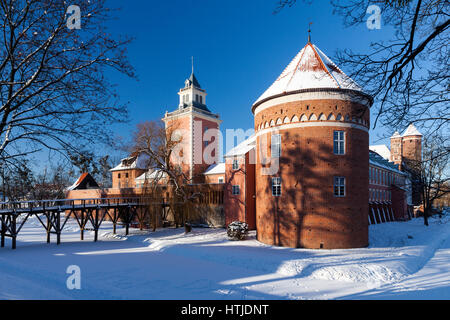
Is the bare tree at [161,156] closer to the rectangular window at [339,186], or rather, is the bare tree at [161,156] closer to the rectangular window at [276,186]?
the rectangular window at [276,186]

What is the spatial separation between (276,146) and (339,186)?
459 centimetres

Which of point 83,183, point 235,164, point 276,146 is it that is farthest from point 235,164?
point 83,183

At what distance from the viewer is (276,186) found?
19.1 metres

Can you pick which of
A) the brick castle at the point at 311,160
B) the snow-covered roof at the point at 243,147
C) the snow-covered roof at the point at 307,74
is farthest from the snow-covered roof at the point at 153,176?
the snow-covered roof at the point at 307,74

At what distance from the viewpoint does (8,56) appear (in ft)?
17.0

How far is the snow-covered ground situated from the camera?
1034cm

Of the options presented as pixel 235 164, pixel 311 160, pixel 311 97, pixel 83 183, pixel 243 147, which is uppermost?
pixel 311 97

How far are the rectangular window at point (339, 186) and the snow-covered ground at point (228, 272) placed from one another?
3320 mm

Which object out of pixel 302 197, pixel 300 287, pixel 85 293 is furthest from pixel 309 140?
pixel 85 293

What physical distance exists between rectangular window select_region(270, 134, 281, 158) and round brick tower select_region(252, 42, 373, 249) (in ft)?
0.21

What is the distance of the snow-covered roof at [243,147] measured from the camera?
87.6 feet

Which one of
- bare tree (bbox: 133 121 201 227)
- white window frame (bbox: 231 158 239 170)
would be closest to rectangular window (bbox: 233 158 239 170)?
white window frame (bbox: 231 158 239 170)

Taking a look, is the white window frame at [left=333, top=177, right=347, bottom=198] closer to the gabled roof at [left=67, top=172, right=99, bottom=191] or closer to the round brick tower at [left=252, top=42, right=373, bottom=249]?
the round brick tower at [left=252, top=42, right=373, bottom=249]

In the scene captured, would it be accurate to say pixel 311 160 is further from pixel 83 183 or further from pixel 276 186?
pixel 83 183
